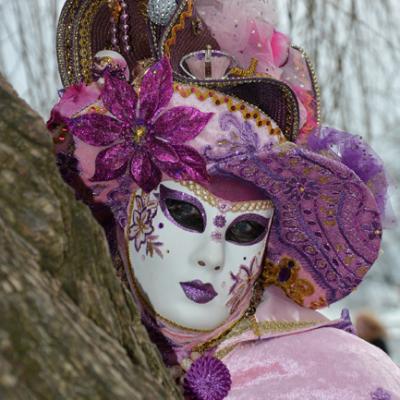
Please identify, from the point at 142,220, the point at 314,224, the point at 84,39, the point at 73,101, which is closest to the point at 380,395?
the point at 314,224

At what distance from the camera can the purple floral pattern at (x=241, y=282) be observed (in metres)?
1.81

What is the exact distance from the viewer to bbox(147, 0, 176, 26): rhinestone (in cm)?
191

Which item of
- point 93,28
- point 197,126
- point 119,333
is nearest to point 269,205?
point 197,126

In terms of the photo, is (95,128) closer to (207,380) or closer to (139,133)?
(139,133)

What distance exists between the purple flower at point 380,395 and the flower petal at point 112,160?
0.73 metres

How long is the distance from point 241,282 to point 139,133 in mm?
396

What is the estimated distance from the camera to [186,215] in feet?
5.88

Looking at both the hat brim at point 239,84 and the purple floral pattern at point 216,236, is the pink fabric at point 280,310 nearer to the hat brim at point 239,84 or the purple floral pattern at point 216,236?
the purple floral pattern at point 216,236

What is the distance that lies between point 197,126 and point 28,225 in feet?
3.43

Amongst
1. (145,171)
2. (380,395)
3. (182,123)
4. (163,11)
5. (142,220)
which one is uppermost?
(163,11)

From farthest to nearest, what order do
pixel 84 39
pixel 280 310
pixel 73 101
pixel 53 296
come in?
1. pixel 84 39
2. pixel 280 310
3. pixel 73 101
4. pixel 53 296

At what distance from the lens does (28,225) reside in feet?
2.46

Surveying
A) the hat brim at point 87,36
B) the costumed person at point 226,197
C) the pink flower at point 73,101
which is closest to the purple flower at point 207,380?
the costumed person at point 226,197

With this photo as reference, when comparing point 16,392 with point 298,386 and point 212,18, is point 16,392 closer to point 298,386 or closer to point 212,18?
point 298,386
